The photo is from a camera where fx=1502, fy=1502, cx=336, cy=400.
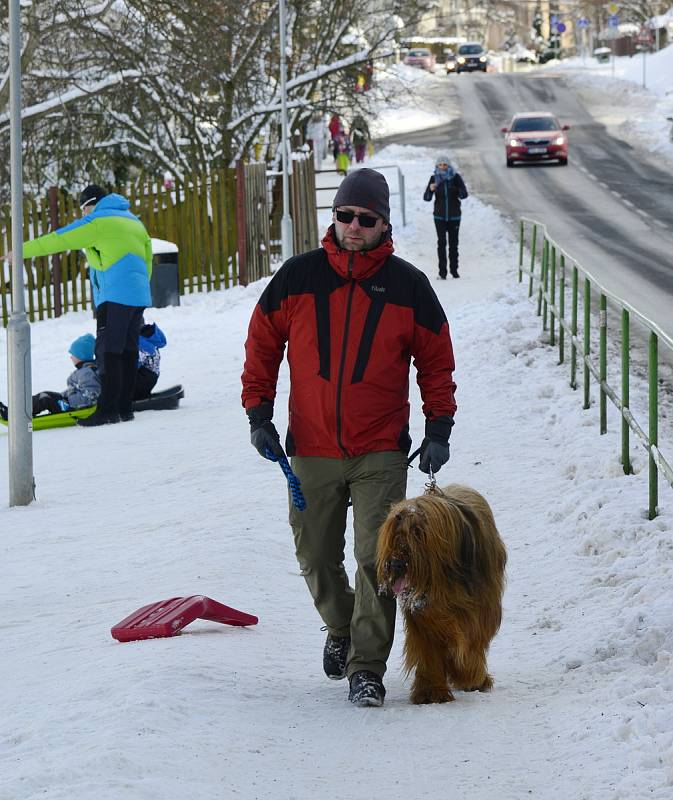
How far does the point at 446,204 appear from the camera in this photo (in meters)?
19.4

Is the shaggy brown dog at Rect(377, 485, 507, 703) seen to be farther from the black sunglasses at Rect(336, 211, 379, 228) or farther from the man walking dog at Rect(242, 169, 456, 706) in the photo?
the black sunglasses at Rect(336, 211, 379, 228)

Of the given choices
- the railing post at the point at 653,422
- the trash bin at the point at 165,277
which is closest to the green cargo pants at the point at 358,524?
the railing post at the point at 653,422

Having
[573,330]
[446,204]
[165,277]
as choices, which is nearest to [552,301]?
[573,330]

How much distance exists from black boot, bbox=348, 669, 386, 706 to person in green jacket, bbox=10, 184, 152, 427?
6.36m

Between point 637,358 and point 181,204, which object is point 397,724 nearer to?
point 637,358

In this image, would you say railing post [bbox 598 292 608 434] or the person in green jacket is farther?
the person in green jacket

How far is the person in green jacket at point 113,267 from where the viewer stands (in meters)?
11.2

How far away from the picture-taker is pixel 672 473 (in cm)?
677

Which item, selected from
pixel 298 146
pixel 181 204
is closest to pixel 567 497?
pixel 181 204

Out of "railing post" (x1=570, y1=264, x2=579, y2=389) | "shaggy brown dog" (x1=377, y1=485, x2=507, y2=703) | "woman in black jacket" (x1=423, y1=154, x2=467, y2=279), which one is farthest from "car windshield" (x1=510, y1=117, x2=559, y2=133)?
"shaggy brown dog" (x1=377, y1=485, x2=507, y2=703)

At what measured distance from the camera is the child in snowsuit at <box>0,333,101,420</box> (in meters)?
11.9

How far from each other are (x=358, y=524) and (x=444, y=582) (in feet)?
1.48

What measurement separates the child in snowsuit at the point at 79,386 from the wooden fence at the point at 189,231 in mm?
7300

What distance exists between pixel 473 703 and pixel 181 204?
1615cm
